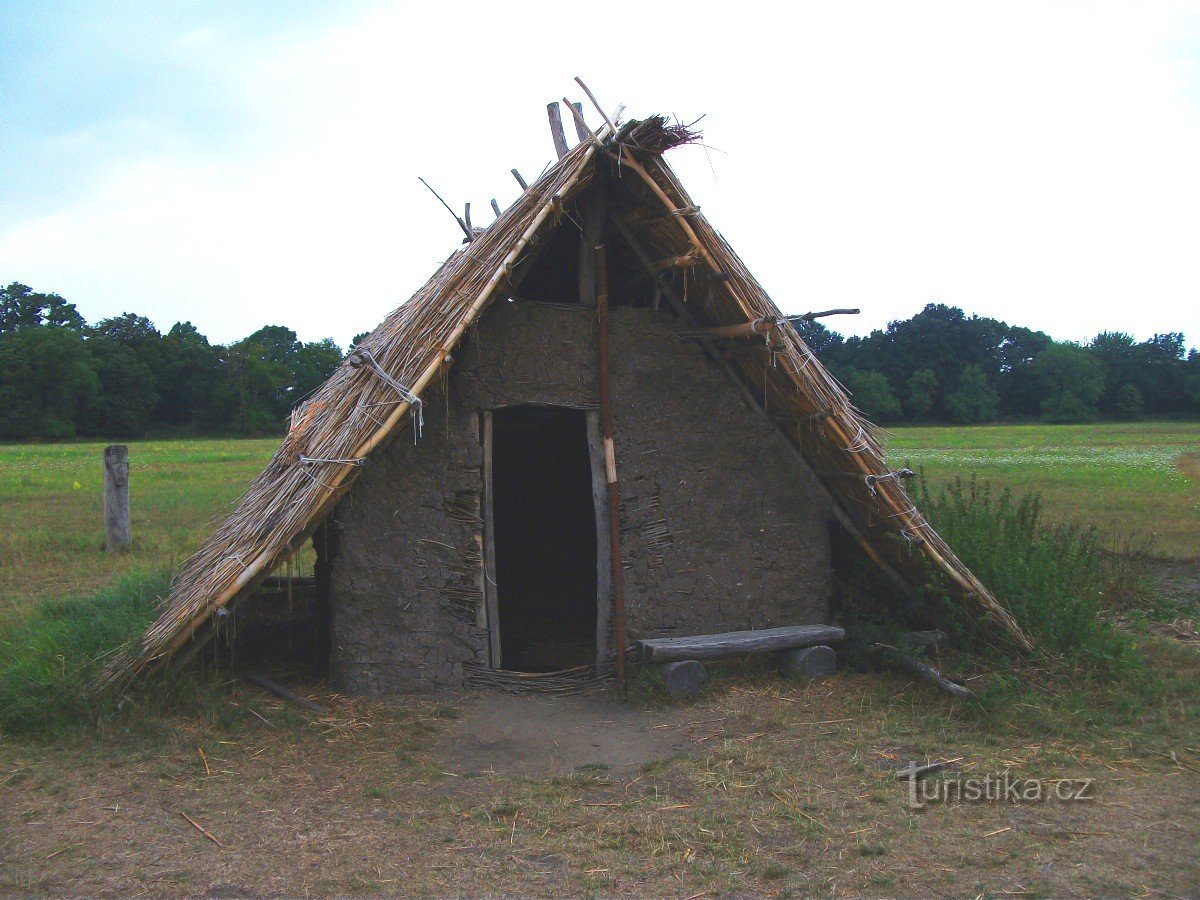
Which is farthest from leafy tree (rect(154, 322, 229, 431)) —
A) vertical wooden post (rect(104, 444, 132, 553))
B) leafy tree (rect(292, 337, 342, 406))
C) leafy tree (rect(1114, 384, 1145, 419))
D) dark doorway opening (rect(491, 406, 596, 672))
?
leafy tree (rect(1114, 384, 1145, 419))

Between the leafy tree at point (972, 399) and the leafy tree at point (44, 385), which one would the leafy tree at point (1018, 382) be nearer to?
the leafy tree at point (972, 399)

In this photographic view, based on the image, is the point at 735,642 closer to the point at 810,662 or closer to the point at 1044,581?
the point at 810,662

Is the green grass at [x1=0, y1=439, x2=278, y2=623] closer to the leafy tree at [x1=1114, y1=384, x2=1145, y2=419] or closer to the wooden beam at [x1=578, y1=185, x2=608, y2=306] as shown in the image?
the wooden beam at [x1=578, y1=185, x2=608, y2=306]

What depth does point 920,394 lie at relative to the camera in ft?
176

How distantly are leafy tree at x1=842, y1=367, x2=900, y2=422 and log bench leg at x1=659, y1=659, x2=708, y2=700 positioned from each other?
45644mm

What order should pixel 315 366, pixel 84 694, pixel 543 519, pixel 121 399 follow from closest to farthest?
pixel 84 694 → pixel 543 519 → pixel 315 366 → pixel 121 399

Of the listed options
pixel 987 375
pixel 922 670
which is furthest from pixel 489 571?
pixel 987 375

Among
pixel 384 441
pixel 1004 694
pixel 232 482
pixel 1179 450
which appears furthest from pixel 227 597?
pixel 1179 450

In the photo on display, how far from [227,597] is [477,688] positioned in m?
1.72

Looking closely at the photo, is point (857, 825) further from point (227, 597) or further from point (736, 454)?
point (227, 597)

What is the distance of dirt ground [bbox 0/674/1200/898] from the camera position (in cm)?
346

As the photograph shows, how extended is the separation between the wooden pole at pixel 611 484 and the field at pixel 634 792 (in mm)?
424

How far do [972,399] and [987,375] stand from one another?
5.17 metres

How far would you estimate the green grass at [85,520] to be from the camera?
29.1ft
